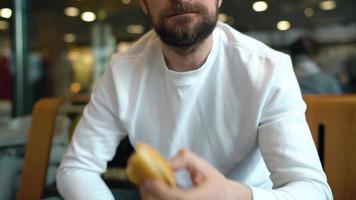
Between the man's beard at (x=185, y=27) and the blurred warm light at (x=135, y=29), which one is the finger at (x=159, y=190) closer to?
the man's beard at (x=185, y=27)

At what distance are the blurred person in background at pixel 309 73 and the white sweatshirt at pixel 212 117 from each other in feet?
4.26

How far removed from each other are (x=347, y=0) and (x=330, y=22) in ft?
0.73

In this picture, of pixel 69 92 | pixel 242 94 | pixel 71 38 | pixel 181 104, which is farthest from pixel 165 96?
pixel 71 38

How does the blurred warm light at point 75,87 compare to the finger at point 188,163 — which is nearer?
the finger at point 188,163

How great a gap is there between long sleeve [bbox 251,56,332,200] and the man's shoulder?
0.13 ft

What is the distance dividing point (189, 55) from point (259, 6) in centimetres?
291

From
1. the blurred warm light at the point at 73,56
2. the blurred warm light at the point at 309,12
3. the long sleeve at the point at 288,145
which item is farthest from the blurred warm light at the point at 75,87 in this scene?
the long sleeve at the point at 288,145

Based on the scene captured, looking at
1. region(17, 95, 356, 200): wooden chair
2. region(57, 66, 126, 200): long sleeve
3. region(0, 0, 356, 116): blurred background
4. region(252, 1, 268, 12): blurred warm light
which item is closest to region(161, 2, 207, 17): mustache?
region(57, 66, 126, 200): long sleeve

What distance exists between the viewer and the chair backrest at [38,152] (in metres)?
1.44

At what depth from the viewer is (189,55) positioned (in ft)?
2.99

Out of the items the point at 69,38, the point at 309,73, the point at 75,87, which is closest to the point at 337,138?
the point at 309,73

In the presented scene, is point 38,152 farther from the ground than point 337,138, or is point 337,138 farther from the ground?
point 337,138

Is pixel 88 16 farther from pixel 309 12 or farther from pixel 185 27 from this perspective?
pixel 185 27

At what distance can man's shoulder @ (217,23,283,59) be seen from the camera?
2.99ft
